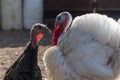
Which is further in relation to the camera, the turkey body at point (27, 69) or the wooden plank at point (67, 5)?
the wooden plank at point (67, 5)

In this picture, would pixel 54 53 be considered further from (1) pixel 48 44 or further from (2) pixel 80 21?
(1) pixel 48 44

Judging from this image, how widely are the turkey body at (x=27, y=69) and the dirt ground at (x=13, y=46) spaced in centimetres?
123

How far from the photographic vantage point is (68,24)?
16.5 feet

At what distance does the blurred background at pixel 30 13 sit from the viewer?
25.8 feet

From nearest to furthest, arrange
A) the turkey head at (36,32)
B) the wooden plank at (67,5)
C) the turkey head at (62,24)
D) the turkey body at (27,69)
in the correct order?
1. the turkey body at (27,69)
2. the turkey head at (36,32)
3. the turkey head at (62,24)
4. the wooden plank at (67,5)

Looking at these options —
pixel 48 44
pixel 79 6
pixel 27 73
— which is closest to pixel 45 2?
pixel 79 6

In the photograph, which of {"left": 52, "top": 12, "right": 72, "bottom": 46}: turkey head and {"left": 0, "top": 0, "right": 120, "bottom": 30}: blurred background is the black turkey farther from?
{"left": 0, "top": 0, "right": 120, "bottom": 30}: blurred background

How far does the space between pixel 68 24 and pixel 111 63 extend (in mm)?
720

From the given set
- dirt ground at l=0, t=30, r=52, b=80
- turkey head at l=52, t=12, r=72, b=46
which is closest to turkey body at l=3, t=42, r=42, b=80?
turkey head at l=52, t=12, r=72, b=46

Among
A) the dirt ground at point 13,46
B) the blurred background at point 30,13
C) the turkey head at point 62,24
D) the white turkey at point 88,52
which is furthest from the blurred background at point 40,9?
the white turkey at point 88,52

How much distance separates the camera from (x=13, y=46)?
292 inches

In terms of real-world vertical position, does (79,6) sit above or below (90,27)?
below

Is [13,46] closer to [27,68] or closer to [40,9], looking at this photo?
[40,9]

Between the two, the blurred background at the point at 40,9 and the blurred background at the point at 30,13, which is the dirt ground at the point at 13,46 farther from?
the blurred background at the point at 40,9
